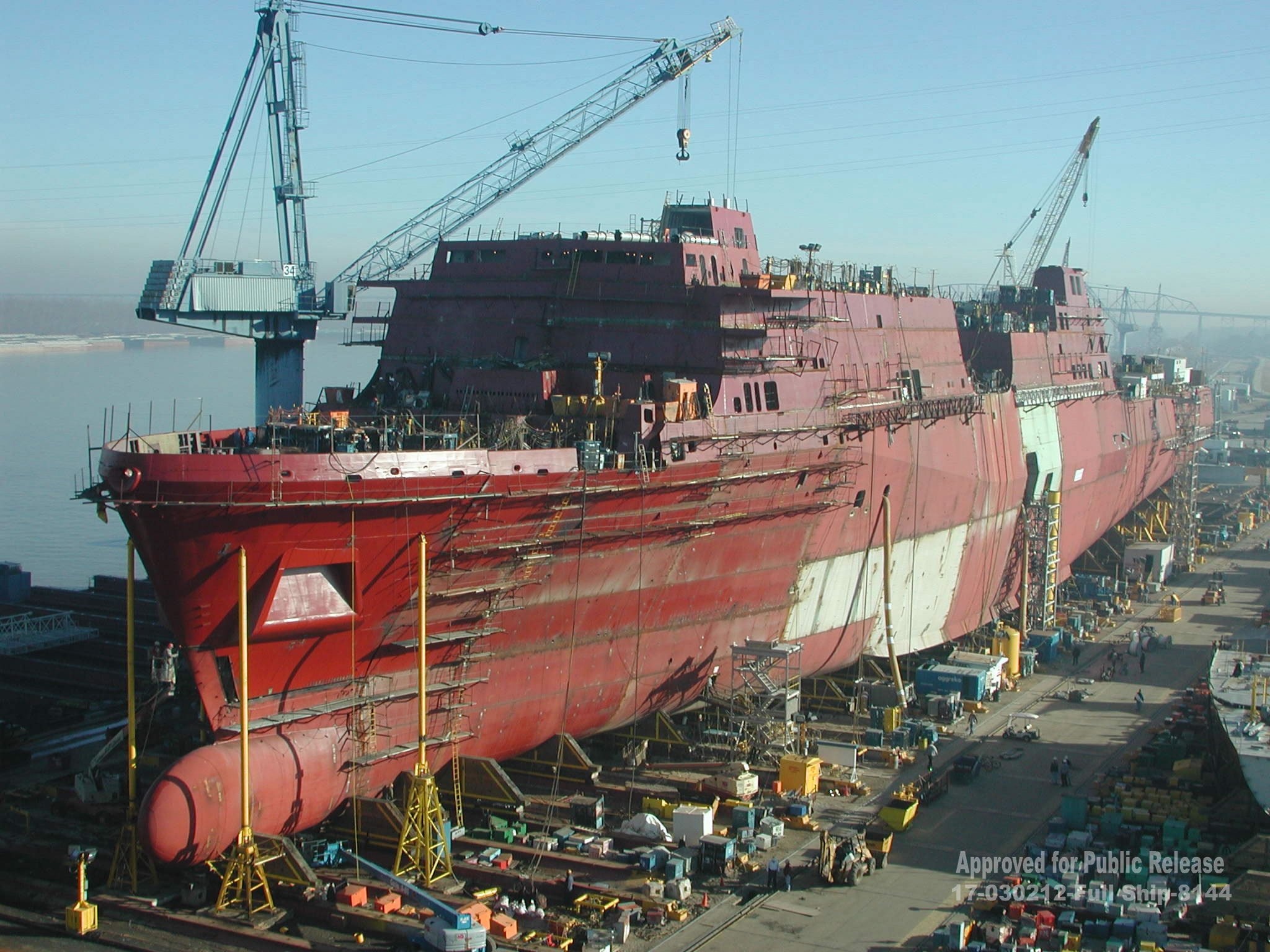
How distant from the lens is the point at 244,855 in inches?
728

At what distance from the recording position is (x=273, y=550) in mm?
18969

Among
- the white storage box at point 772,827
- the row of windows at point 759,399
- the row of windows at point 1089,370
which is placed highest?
the row of windows at point 1089,370

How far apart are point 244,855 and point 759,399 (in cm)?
1365

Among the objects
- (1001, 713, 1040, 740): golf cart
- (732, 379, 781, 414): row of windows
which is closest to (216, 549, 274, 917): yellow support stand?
(732, 379, 781, 414): row of windows

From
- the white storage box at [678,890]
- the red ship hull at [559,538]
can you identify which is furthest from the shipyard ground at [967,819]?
the red ship hull at [559,538]

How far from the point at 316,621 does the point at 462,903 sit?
4.65 metres

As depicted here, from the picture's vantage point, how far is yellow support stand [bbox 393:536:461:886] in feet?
64.2

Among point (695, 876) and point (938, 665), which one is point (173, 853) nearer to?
point (695, 876)

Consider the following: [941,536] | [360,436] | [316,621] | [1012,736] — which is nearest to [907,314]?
[941,536]

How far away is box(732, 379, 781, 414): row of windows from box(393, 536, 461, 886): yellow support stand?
8.57 m

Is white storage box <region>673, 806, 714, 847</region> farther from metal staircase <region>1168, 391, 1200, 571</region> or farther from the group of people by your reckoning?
metal staircase <region>1168, 391, 1200, 571</region>

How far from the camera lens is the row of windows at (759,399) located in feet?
86.6

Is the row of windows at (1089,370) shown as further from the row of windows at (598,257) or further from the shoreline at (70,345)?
the shoreline at (70,345)

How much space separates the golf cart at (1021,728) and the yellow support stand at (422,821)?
14985mm
